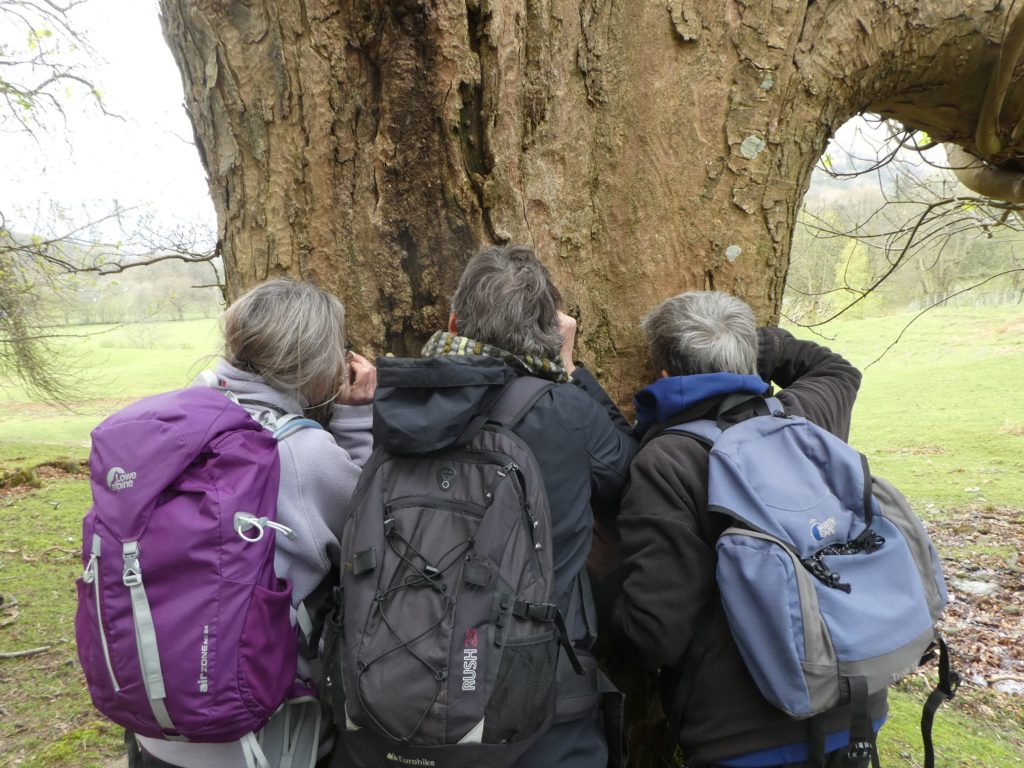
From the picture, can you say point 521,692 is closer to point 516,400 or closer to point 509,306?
point 516,400

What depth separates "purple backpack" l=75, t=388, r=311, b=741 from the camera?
1.42 m

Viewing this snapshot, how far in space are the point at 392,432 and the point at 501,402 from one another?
0.93ft

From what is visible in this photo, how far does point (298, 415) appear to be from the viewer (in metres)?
1.84

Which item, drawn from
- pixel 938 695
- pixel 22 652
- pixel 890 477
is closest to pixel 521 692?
pixel 938 695

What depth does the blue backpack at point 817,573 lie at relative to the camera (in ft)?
5.18

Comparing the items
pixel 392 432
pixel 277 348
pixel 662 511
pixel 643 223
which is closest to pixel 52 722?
pixel 277 348

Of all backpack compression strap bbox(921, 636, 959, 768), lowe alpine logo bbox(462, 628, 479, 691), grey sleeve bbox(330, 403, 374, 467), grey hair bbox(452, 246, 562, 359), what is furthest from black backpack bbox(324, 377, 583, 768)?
backpack compression strap bbox(921, 636, 959, 768)

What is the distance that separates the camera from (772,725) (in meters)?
1.69

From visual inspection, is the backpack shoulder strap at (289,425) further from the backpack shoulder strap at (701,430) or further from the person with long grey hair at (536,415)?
the backpack shoulder strap at (701,430)

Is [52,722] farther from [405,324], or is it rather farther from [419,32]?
[419,32]

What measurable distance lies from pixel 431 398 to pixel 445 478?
193mm

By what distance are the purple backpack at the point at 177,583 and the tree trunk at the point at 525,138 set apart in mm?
967

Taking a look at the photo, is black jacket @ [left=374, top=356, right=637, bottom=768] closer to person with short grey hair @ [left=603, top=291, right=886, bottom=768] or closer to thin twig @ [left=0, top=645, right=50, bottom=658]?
person with short grey hair @ [left=603, top=291, right=886, bottom=768]

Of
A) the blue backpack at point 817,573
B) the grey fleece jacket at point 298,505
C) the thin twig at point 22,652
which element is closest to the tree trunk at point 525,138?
the grey fleece jacket at point 298,505
